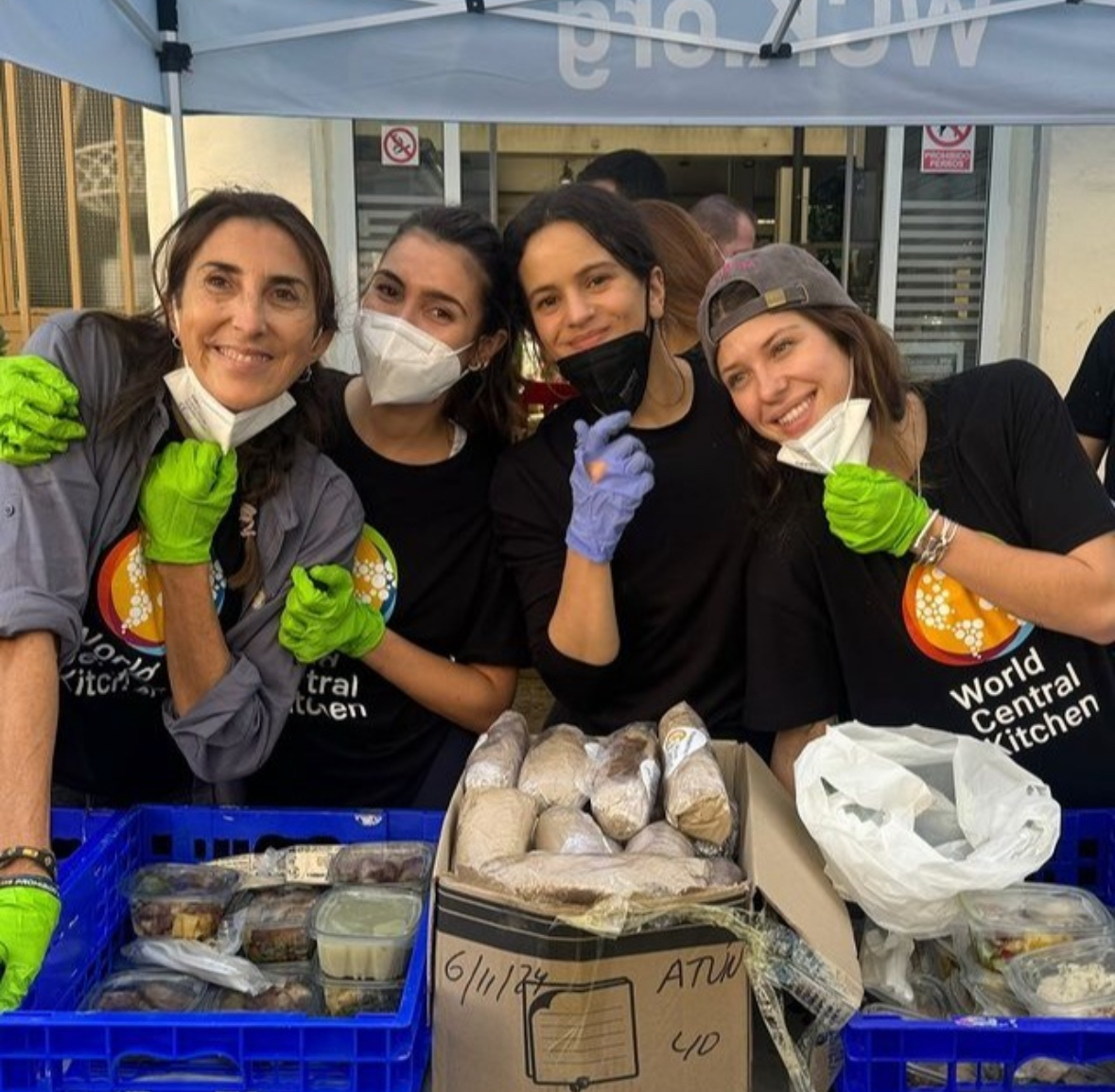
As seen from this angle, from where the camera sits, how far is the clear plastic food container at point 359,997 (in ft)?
4.89

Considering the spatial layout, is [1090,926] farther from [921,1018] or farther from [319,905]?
[319,905]

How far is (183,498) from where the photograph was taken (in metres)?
1.94

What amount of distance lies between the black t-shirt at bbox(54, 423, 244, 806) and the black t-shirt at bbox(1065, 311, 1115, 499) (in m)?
2.74

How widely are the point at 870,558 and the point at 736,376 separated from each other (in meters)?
0.41

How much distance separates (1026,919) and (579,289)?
1.38 metres

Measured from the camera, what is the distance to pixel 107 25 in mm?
3508

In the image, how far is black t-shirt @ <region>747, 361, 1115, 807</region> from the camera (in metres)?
1.95

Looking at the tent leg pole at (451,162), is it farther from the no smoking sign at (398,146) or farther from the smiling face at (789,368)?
the smiling face at (789,368)

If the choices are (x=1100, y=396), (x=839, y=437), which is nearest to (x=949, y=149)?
(x=1100, y=396)

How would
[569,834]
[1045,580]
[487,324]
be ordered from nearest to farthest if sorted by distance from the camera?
[569,834]
[1045,580]
[487,324]

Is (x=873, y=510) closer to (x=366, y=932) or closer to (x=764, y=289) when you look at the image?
(x=764, y=289)

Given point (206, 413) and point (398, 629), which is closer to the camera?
point (206, 413)

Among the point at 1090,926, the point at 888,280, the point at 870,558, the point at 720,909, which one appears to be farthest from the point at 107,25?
the point at 888,280

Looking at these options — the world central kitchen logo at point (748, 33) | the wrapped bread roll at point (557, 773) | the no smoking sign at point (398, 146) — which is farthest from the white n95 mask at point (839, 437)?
the no smoking sign at point (398, 146)
